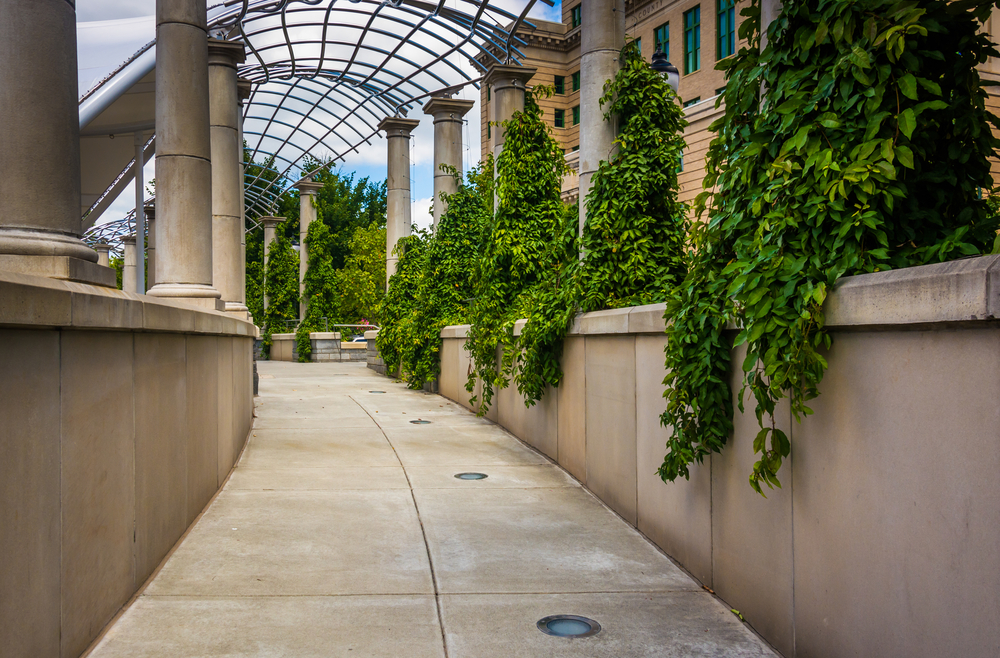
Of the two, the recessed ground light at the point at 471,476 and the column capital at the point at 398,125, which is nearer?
the recessed ground light at the point at 471,476

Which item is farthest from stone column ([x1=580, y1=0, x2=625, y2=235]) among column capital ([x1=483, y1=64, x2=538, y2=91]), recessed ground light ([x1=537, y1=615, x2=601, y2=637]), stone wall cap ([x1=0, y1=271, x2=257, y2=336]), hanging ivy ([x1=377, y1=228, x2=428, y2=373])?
hanging ivy ([x1=377, y1=228, x2=428, y2=373])

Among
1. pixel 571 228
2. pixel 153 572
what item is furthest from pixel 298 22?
pixel 153 572

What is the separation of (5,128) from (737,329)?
412 cm

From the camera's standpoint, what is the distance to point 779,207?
12.4ft

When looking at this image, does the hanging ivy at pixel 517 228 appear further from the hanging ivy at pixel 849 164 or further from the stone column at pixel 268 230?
the stone column at pixel 268 230

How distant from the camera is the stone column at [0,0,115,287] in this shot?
14.1ft

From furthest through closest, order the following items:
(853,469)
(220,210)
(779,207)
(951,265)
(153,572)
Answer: (220,210) → (153,572) → (779,207) → (853,469) → (951,265)

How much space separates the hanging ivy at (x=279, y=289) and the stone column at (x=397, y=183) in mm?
14782

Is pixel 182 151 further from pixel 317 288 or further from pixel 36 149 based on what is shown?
pixel 317 288

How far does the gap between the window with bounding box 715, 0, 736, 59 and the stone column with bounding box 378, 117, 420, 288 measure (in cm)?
1554

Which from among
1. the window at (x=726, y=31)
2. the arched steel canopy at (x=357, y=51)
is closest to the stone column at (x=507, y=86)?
the arched steel canopy at (x=357, y=51)

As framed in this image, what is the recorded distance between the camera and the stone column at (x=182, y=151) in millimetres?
8609

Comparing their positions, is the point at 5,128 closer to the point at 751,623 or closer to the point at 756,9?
the point at 756,9

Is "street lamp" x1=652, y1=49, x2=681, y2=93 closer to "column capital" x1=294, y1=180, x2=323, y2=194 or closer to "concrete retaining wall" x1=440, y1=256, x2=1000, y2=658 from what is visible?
"concrete retaining wall" x1=440, y1=256, x2=1000, y2=658
